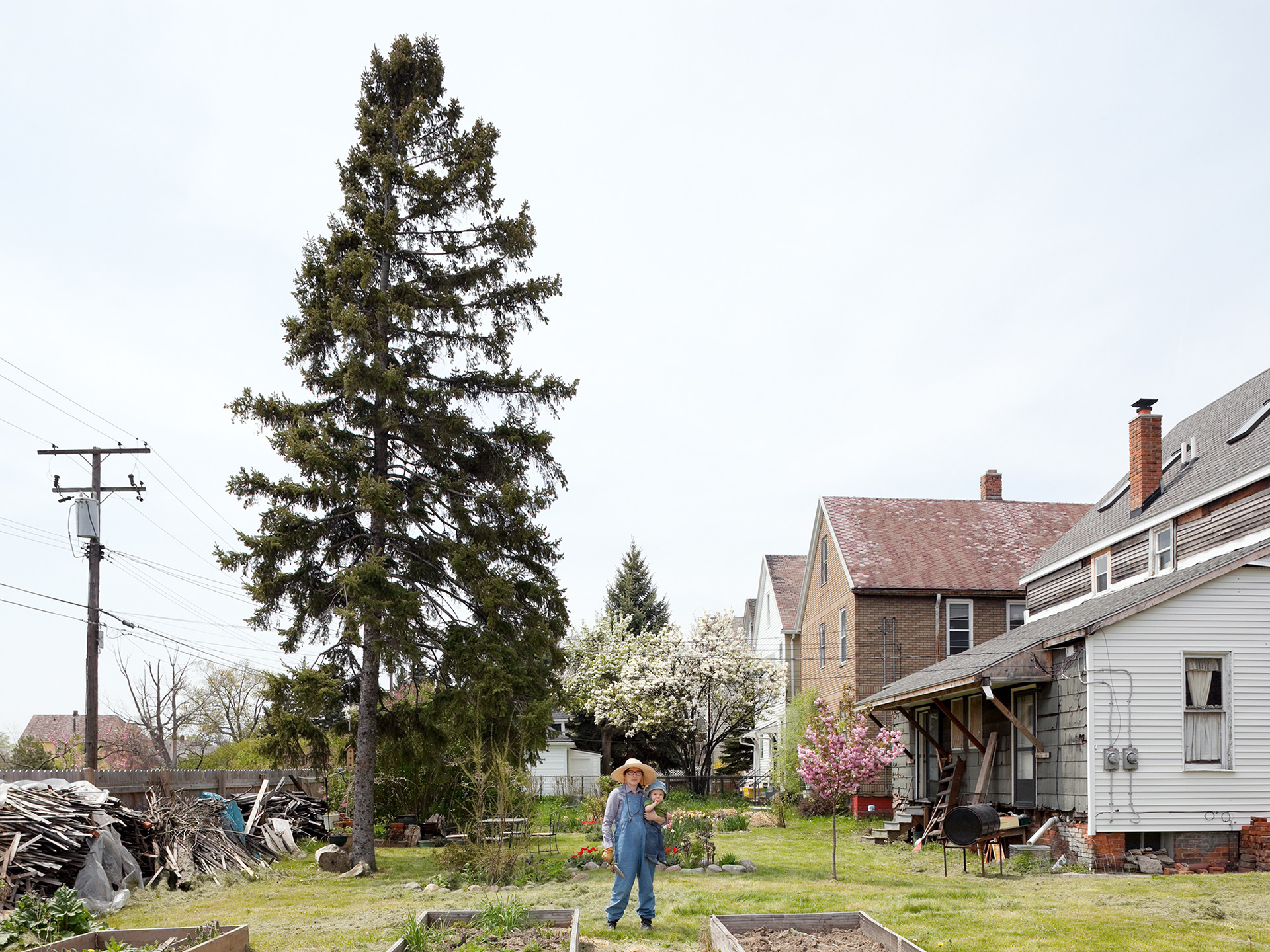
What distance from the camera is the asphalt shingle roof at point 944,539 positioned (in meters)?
28.3

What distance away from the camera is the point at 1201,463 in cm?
1903

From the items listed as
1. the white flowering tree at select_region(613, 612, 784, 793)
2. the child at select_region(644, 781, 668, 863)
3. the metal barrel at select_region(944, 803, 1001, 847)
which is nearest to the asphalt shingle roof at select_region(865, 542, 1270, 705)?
the metal barrel at select_region(944, 803, 1001, 847)

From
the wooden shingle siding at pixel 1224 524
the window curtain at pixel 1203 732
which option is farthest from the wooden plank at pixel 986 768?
the wooden shingle siding at pixel 1224 524

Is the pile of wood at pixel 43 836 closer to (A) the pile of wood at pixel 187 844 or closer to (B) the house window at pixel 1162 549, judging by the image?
(A) the pile of wood at pixel 187 844

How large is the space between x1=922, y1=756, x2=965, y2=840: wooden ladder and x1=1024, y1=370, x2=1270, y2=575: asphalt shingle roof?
539 centimetres

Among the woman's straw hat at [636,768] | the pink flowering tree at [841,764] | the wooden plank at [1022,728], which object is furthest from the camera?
the wooden plank at [1022,728]

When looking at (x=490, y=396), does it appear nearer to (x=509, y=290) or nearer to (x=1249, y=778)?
(x=509, y=290)

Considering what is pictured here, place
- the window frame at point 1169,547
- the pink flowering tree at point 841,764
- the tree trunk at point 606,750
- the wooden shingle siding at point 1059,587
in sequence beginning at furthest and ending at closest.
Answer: the tree trunk at point 606,750, the wooden shingle siding at point 1059,587, the window frame at point 1169,547, the pink flowering tree at point 841,764

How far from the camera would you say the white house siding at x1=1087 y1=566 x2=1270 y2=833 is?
1527 centimetres

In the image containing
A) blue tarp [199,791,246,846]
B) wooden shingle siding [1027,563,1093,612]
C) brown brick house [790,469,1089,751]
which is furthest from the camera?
brown brick house [790,469,1089,751]

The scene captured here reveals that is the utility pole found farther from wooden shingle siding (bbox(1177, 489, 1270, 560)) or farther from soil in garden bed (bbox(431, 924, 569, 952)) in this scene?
wooden shingle siding (bbox(1177, 489, 1270, 560))

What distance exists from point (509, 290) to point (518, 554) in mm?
4809

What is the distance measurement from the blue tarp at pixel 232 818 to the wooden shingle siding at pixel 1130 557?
16.7 m

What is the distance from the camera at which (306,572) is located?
1809 cm
